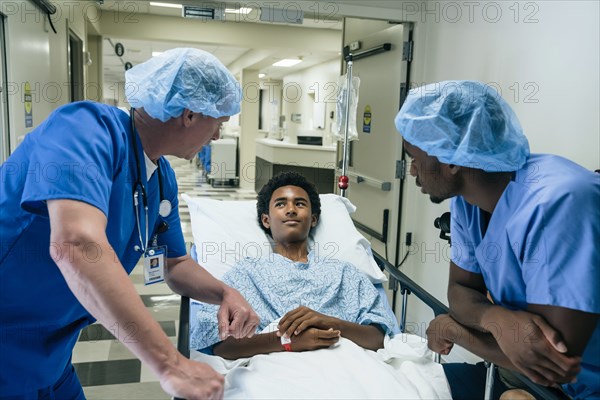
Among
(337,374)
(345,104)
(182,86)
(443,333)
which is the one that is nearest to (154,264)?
(182,86)

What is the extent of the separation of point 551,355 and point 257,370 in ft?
2.76

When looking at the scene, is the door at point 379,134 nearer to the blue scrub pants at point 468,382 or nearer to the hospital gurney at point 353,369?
the hospital gurney at point 353,369

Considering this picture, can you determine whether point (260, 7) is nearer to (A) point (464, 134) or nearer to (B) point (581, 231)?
(A) point (464, 134)

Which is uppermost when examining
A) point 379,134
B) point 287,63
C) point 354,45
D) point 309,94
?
point 287,63

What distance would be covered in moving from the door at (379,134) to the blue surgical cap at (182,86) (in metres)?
2.01

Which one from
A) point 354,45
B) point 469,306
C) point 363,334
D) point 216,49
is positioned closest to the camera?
point 469,306

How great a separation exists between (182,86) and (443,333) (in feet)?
3.08

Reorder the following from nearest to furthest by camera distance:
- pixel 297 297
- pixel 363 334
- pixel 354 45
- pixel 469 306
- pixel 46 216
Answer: pixel 46 216
pixel 469 306
pixel 363 334
pixel 297 297
pixel 354 45

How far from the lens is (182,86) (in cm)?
118

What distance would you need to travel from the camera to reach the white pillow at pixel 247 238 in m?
2.24

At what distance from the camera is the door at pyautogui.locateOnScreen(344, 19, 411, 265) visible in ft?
10.3

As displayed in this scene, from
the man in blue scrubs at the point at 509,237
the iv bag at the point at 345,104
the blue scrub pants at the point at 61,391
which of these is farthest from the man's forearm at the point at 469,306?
the iv bag at the point at 345,104

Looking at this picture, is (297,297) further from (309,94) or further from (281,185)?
(309,94)

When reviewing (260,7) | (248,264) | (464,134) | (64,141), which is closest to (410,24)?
(260,7)
